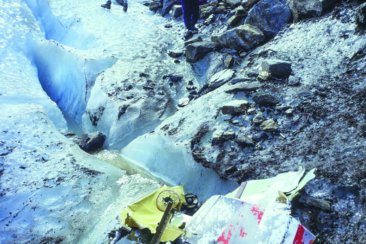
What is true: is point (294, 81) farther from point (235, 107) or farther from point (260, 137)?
point (260, 137)

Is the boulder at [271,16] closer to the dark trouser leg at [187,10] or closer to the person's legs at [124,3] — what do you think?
the dark trouser leg at [187,10]

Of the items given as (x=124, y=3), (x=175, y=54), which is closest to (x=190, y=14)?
(x=175, y=54)

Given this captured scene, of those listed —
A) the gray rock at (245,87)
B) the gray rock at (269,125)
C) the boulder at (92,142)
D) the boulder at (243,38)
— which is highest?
the boulder at (243,38)

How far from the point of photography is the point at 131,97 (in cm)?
482

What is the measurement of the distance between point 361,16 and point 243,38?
4.69 ft

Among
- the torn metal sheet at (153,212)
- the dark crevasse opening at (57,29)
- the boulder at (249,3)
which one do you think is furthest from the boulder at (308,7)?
the dark crevasse opening at (57,29)

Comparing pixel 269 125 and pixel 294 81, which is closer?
pixel 269 125

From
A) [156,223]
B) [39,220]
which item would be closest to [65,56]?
[39,220]

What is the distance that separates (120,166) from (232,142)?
1.36 m

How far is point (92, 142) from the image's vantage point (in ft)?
14.4

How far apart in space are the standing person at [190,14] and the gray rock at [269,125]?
118 inches

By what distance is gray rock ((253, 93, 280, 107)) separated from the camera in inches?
139

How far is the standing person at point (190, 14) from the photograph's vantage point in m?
5.85

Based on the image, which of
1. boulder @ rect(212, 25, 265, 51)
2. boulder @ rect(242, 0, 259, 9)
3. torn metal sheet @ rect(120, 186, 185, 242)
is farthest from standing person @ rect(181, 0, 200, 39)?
torn metal sheet @ rect(120, 186, 185, 242)
